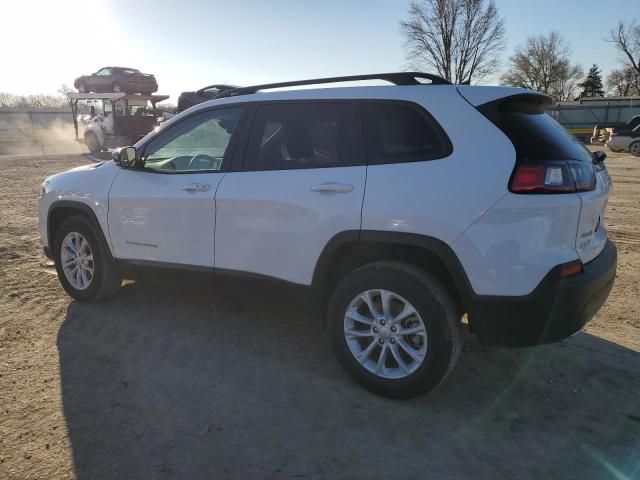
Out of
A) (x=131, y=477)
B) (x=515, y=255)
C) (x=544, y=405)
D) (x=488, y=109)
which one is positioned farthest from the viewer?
(x=544, y=405)

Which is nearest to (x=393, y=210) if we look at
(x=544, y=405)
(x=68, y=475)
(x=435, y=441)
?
(x=435, y=441)

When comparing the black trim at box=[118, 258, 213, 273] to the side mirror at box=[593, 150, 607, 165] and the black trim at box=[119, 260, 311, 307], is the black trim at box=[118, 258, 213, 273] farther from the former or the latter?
the side mirror at box=[593, 150, 607, 165]

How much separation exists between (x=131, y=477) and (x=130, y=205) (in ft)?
7.60

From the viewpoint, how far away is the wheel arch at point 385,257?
2910mm

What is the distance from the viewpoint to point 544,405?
317 centimetres

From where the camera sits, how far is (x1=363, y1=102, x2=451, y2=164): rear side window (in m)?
3.02

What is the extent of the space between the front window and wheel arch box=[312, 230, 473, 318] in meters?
1.19

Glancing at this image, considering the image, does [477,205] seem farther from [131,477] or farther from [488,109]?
[131,477]

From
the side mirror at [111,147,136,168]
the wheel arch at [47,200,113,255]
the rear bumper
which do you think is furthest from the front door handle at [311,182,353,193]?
the wheel arch at [47,200,113,255]

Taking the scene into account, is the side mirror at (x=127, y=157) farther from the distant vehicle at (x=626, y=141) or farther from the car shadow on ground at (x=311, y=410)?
the distant vehicle at (x=626, y=141)

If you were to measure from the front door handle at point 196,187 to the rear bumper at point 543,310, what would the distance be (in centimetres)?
205

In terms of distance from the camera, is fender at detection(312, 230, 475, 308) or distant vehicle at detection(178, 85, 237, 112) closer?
fender at detection(312, 230, 475, 308)

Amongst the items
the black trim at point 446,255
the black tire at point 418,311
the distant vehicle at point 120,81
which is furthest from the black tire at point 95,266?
the distant vehicle at point 120,81

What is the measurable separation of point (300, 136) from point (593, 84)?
290 feet
